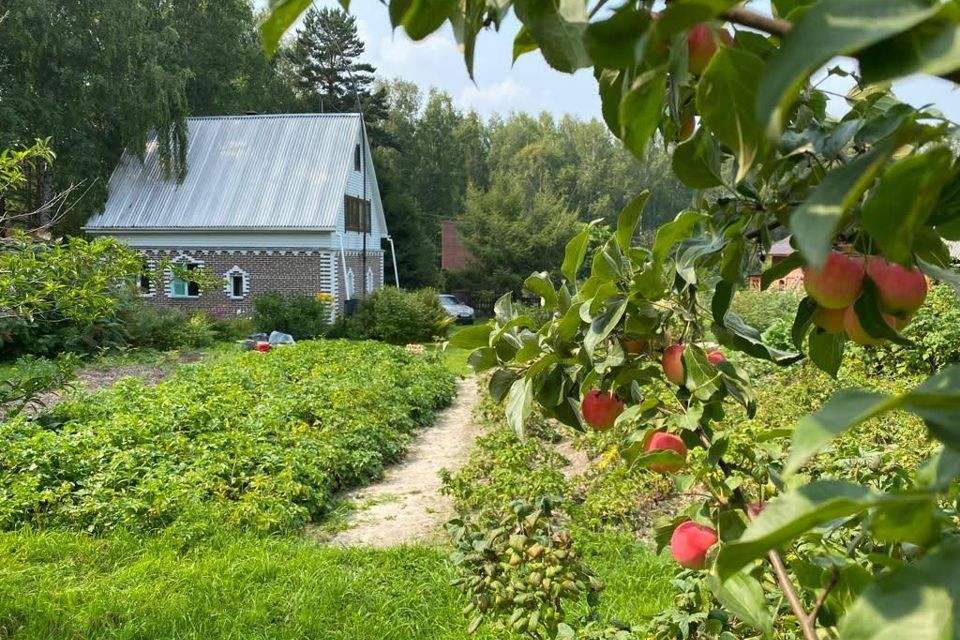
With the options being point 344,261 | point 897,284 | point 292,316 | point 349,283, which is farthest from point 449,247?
point 897,284

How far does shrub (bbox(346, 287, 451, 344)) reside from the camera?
49.0ft

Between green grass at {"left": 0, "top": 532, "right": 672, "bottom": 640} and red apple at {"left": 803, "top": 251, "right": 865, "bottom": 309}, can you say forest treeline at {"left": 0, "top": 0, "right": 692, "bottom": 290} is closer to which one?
green grass at {"left": 0, "top": 532, "right": 672, "bottom": 640}

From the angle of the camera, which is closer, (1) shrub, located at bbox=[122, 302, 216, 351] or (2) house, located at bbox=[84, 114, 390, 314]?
(1) shrub, located at bbox=[122, 302, 216, 351]

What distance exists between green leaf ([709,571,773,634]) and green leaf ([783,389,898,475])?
52 cm

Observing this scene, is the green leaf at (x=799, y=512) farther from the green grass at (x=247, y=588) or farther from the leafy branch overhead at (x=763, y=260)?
the green grass at (x=247, y=588)

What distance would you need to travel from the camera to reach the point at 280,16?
54 centimetres

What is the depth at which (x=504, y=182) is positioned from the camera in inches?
932

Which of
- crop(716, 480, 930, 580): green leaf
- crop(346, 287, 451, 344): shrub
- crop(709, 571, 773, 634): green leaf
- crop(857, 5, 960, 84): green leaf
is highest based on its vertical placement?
crop(857, 5, 960, 84): green leaf

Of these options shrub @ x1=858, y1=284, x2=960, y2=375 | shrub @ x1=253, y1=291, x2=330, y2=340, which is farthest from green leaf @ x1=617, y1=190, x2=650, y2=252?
shrub @ x1=253, y1=291, x2=330, y2=340

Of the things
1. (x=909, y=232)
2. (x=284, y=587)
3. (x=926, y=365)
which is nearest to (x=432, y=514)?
(x=284, y=587)

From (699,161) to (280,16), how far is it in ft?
1.25

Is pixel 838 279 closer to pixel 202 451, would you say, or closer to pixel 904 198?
pixel 904 198

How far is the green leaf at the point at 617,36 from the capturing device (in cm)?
47

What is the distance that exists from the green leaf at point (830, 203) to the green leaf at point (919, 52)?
0.04 m
